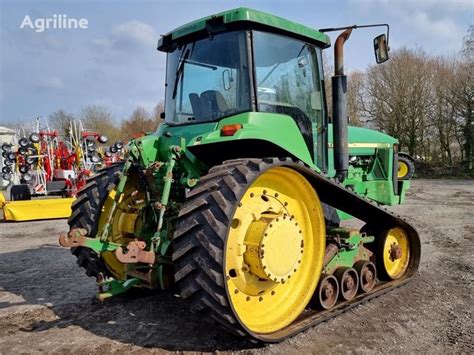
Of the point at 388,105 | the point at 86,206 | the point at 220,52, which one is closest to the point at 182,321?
the point at 86,206

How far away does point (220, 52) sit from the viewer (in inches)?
155

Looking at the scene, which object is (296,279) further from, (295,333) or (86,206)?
(86,206)

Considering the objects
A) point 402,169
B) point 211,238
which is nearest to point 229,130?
point 211,238

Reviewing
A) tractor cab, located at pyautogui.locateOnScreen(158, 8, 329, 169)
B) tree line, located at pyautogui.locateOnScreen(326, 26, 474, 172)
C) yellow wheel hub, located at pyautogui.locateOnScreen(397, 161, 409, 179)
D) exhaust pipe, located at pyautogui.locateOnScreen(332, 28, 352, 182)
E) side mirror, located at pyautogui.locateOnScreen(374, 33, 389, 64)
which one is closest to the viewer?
tractor cab, located at pyautogui.locateOnScreen(158, 8, 329, 169)

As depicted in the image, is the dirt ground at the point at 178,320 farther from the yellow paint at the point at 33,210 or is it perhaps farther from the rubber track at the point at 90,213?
the yellow paint at the point at 33,210

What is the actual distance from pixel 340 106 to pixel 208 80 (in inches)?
59.8

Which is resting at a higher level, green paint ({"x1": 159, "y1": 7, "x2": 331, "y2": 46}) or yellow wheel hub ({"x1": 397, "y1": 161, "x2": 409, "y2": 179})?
green paint ({"x1": 159, "y1": 7, "x2": 331, "y2": 46})

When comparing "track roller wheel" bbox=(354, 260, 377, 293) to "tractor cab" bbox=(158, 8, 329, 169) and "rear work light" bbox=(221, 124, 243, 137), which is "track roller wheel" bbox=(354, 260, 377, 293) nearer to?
"tractor cab" bbox=(158, 8, 329, 169)

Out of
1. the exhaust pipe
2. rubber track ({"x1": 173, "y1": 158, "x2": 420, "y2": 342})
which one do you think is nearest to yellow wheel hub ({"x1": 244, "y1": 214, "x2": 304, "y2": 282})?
rubber track ({"x1": 173, "y1": 158, "x2": 420, "y2": 342})

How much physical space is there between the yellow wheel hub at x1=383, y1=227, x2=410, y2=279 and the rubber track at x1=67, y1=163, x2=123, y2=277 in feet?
10.6

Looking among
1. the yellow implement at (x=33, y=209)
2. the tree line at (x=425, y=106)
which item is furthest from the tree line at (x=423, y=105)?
the yellow implement at (x=33, y=209)

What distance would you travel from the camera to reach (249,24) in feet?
12.3

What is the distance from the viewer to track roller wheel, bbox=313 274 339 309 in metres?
3.99

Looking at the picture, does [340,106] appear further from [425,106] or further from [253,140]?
[425,106]
